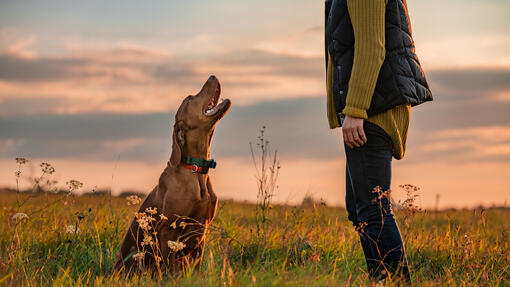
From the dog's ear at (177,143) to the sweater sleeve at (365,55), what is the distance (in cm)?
163

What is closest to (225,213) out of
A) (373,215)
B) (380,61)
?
(373,215)

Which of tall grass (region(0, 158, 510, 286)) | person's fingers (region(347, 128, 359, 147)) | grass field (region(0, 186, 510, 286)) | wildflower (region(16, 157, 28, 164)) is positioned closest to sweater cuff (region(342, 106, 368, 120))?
person's fingers (region(347, 128, 359, 147))

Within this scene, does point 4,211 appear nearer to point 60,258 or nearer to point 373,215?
point 60,258

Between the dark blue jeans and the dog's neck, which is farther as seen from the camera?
the dog's neck

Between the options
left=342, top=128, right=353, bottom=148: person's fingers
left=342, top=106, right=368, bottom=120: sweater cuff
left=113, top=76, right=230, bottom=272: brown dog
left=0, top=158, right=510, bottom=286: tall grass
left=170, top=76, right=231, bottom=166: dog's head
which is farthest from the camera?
left=170, top=76, right=231, bottom=166: dog's head

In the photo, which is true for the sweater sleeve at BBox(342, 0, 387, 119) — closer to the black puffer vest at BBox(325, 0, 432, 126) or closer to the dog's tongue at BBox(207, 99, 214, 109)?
the black puffer vest at BBox(325, 0, 432, 126)

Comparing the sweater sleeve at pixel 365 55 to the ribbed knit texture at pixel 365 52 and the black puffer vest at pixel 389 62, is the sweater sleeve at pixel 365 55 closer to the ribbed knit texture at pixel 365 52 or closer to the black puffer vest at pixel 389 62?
the ribbed knit texture at pixel 365 52

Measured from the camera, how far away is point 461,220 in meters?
9.11

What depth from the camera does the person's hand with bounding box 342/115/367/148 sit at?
3674 millimetres

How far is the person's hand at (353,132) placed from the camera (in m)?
3.67

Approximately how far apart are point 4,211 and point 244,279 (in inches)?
152

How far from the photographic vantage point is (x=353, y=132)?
3.70 meters

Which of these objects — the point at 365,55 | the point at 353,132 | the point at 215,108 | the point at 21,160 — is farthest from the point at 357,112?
the point at 21,160

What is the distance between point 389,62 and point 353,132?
22.4 inches
